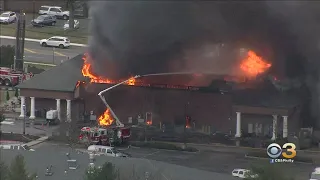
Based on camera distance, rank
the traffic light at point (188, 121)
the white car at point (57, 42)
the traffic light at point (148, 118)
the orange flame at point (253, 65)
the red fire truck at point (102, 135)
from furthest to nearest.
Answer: the white car at point (57, 42), the orange flame at point (253, 65), the traffic light at point (148, 118), the traffic light at point (188, 121), the red fire truck at point (102, 135)

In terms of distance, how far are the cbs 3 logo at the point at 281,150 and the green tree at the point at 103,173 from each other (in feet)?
28.0

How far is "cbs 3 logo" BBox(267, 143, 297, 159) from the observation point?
25656mm

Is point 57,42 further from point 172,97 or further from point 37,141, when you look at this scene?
point 37,141

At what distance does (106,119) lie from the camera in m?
30.5

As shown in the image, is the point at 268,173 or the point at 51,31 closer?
the point at 268,173

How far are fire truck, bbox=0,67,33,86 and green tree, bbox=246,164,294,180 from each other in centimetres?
1821

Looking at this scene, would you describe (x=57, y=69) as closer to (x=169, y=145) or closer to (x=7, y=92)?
(x=7, y=92)

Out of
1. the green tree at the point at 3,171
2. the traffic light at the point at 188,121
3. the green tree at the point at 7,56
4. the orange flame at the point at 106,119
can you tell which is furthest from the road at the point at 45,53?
the green tree at the point at 3,171

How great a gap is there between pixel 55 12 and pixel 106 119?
1705 cm

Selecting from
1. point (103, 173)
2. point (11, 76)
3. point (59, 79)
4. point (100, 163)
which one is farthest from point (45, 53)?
point (103, 173)

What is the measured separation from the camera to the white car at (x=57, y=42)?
41.3 meters

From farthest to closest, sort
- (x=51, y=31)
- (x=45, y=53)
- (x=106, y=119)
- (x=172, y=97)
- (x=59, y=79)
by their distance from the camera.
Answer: (x=51, y=31) < (x=45, y=53) < (x=59, y=79) < (x=172, y=97) < (x=106, y=119)

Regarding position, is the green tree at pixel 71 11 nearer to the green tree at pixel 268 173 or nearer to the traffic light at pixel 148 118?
the traffic light at pixel 148 118

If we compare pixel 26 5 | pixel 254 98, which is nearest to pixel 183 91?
pixel 254 98
